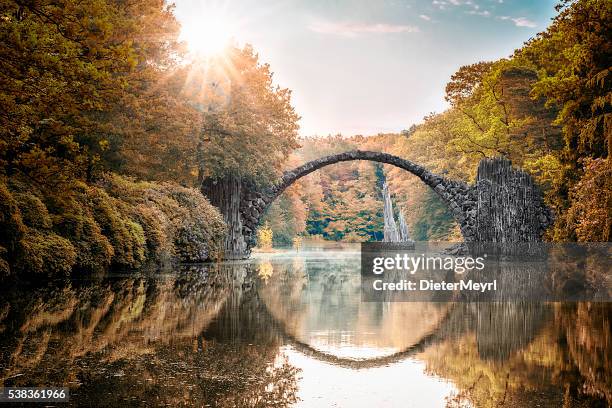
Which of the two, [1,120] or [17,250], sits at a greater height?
[1,120]

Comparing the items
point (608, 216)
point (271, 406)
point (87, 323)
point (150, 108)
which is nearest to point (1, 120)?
point (87, 323)

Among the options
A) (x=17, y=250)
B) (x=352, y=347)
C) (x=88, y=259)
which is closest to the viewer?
(x=352, y=347)

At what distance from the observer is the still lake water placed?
483 cm

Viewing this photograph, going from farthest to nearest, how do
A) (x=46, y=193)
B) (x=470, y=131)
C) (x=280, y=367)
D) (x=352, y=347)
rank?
1. (x=470, y=131)
2. (x=46, y=193)
3. (x=352, y=347)
4. (x=280, y=367)

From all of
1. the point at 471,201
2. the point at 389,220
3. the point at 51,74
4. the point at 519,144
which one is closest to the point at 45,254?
the point at 51,74

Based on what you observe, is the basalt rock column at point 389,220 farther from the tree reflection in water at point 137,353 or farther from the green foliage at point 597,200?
the tree reflection in water at point 137,353

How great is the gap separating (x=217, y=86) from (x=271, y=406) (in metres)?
26.9

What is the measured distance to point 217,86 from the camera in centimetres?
3036

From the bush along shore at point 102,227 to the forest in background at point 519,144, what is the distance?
33.9 feet

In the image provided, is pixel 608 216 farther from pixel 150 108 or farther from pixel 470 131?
pixel 470 131

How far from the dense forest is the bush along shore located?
0.04 m

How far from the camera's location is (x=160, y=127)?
21422mm

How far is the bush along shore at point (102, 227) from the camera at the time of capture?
12.0 m

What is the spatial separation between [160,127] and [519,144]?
62.6 feet
